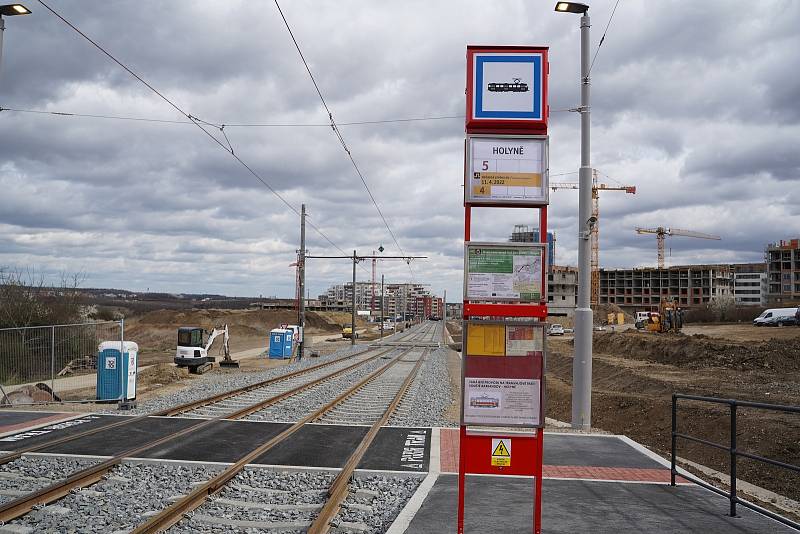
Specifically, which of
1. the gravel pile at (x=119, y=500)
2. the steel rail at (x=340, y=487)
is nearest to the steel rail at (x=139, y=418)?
the gravel pile at (x=119, y=500)

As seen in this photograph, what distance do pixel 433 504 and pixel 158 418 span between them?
29.3ft

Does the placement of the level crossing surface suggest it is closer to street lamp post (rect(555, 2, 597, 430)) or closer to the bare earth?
street lamp post (rect(555, 2, 597, 430))

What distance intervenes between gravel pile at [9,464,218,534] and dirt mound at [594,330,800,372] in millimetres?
31562

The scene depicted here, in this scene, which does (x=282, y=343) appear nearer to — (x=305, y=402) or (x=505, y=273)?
(x=305, y=402)

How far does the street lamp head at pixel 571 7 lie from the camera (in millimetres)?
13205

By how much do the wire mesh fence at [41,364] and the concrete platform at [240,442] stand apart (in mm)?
5343

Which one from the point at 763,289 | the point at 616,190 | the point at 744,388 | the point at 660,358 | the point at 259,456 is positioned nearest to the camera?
the point at 259,456

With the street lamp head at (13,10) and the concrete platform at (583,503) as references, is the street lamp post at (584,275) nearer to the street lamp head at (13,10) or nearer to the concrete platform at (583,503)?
the concrete platform at (583,503)

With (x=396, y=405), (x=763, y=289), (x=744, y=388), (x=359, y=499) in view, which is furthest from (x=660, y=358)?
(x=763, y=289)

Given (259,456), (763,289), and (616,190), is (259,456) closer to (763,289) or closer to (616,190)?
(616,190)

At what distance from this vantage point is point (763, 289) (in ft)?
534

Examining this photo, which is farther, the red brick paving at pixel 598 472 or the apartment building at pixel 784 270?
the apartment building at pixel 784 270

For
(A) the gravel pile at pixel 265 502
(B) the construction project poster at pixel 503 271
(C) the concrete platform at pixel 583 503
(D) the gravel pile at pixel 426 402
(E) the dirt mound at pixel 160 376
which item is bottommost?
(E) the dirt mound at pixel 160 376

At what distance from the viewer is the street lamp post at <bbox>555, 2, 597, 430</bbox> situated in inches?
553
